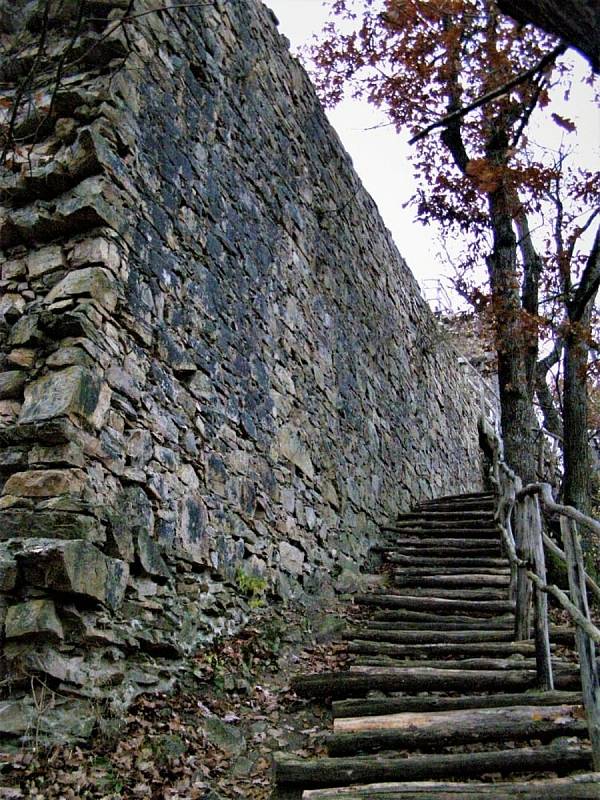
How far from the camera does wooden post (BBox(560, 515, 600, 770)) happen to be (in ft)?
9.11

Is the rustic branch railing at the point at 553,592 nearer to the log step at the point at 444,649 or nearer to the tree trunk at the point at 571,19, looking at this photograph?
the log step at the point at 444,649

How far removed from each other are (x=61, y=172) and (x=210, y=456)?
2055 millimetres

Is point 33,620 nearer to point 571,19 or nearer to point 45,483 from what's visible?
point 45,483

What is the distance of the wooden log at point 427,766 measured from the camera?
9.44 ft

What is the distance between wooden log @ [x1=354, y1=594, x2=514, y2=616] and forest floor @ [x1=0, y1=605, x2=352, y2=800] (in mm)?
1006

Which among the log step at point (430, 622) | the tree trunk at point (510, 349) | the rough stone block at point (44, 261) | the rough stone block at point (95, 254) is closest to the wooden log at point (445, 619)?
the log step at point (430, 622)

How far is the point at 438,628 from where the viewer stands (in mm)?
5105

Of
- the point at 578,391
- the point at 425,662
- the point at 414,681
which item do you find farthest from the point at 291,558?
the point at 578,391

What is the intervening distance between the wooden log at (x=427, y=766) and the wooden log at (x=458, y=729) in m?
0.13

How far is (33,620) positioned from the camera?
2.97m

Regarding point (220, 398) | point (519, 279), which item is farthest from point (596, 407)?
point (220, 398)

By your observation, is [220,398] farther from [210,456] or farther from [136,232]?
[136,232]

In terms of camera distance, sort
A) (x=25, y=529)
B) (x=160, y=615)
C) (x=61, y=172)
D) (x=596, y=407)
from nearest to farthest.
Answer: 1. (x=25, y=529)
2. (x=160, y=615)
3. (x=61, y=172)
4. (x=596, y=407)

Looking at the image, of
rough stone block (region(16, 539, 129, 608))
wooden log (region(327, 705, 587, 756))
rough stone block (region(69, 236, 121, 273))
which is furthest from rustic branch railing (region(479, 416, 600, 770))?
rough stone block (region(69, 236, 121, 273))
